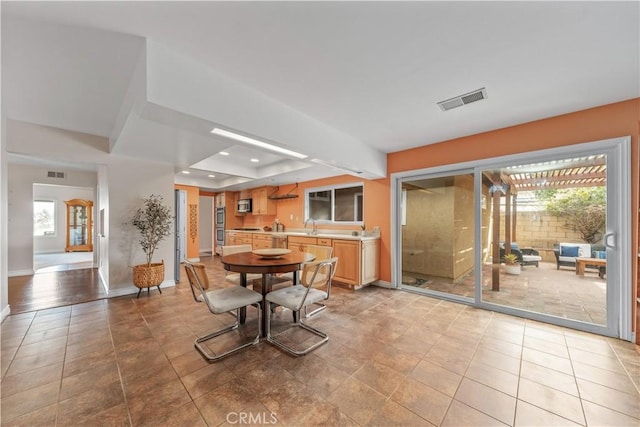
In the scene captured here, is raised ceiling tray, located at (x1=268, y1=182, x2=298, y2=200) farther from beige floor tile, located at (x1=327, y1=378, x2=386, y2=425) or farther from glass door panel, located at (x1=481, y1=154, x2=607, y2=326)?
beige floor tile, located at (x1=327, y1=378, x2=386, y2=425)

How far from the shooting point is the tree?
2.70 meters

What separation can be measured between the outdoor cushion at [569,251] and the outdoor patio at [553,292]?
0.59ft

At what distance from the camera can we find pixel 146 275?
12.6 ft

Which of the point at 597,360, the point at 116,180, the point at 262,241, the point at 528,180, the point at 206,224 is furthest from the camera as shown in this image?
the point at 206,224

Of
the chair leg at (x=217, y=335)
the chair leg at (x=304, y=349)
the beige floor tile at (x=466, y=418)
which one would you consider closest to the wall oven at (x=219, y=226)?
the chair leg at (x=217, y=335)

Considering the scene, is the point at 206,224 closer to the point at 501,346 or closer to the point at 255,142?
the point at 255,142

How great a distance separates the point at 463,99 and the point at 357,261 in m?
2.75

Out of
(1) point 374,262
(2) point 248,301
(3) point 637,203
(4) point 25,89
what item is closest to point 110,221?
(4) point 25,89

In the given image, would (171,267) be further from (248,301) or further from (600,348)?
(600,348)

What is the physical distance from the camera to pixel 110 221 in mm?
3879

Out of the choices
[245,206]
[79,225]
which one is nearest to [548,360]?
[245,206]

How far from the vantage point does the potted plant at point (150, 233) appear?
3824mm

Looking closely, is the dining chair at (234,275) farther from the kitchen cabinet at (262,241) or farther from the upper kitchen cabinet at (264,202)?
the upper kitchen cabinet at (264,202)

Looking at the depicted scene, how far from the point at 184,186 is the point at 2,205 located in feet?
13.6
